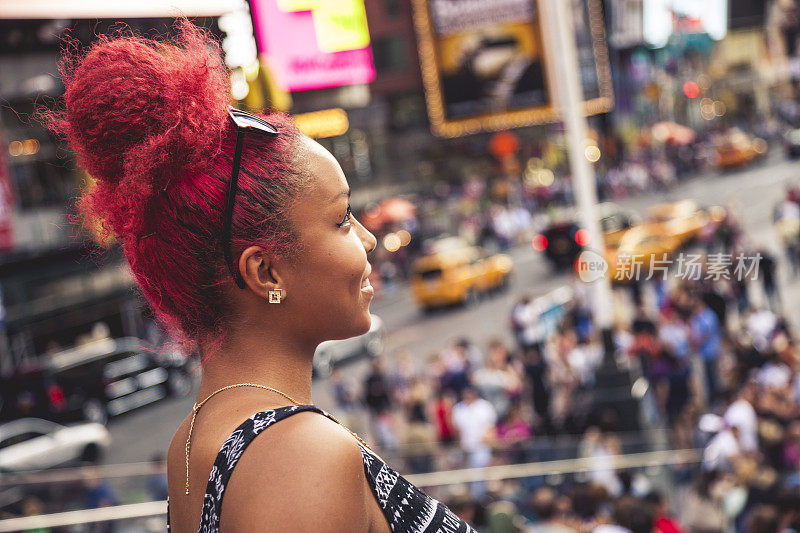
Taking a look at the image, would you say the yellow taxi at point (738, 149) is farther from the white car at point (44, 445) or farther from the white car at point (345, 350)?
the white car at point (44, 445)

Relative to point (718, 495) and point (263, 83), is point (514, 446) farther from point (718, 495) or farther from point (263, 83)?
point (263, 83)

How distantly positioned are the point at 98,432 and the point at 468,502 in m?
11.2

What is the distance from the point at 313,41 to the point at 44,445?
11.6m

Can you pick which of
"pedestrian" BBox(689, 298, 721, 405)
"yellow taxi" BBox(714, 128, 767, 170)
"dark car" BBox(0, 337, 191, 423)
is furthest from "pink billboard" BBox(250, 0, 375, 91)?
"pedestrian" BBox(689, 298, 721, 405)

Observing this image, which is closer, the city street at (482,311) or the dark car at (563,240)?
the city street at (482,311)

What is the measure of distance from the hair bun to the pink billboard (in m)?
17.1

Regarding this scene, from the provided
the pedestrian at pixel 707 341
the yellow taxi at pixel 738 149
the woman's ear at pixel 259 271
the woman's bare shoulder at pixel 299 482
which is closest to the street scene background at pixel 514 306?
the pedestrian at pixel 707 341

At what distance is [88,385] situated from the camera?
18.0 m

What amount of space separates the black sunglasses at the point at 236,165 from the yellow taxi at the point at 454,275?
837 inches

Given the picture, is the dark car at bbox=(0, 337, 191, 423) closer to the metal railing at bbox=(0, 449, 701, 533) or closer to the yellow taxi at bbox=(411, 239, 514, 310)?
the yellow taxi at bbox=(411, 239, 514, 310)

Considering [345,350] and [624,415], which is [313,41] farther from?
[624,415]

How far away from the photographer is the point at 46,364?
60.3 ft

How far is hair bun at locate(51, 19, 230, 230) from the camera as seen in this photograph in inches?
51.1

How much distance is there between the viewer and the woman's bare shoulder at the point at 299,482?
3.51 feet
